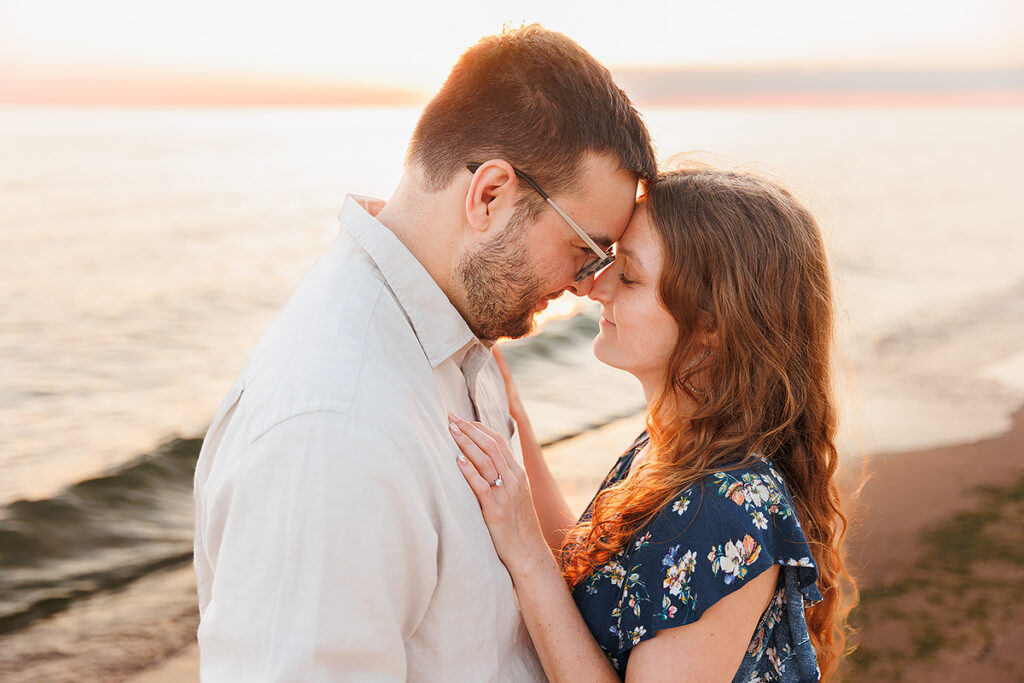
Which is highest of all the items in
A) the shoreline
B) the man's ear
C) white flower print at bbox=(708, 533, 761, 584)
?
the man's ear

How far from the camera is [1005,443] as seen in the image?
22.2 ft

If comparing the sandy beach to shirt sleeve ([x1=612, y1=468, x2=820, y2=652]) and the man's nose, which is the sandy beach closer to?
shirt sleeve ([x1=612, y1=468, x2=820, y2=652])

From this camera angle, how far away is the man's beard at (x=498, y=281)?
2.30m

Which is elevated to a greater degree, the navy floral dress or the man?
the man

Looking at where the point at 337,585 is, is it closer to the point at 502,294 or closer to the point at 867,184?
the point at 502,294

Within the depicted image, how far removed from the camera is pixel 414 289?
2.11 metres

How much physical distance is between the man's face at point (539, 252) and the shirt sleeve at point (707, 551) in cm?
70

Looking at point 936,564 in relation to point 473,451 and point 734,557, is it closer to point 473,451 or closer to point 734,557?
point 734,557

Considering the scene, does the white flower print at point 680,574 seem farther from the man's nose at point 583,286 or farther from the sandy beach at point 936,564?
the sandy beach at point 936,564

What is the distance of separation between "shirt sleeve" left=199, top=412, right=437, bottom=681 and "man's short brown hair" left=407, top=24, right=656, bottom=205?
2.96ft

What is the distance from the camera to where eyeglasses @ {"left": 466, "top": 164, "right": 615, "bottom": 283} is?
89.9 inches

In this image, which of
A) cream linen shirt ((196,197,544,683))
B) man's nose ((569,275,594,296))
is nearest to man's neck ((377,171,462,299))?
cream linen shirt ((196,197,544,683))

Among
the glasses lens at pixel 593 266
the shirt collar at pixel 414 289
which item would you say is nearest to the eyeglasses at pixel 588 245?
the glasses lens at pixel 593 266

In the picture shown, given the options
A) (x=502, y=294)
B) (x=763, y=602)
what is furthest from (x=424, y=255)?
(x=763, y=602)
